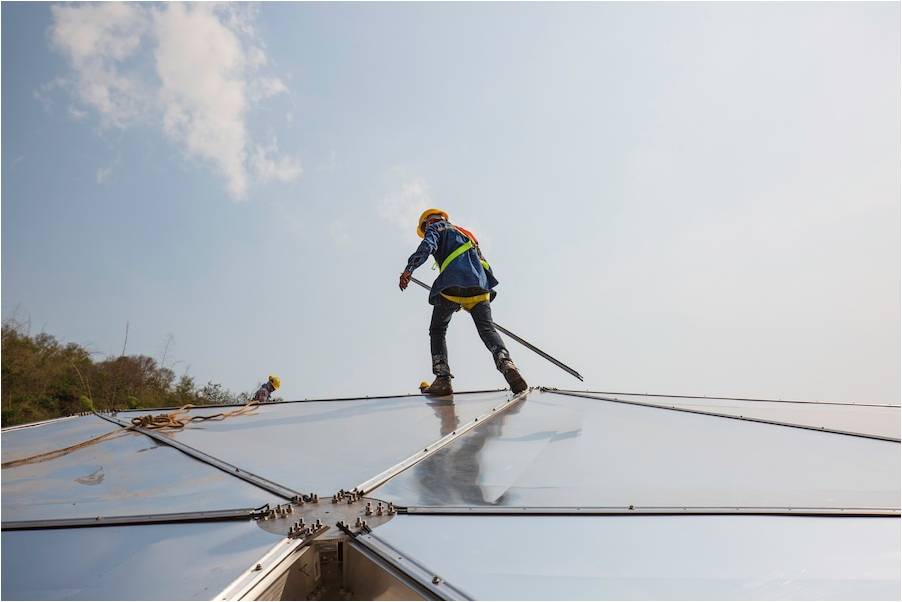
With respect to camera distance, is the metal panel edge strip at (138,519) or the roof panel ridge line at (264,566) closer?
the roof panel ridge line at (264,566)

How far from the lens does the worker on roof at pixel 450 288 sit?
4.88 m

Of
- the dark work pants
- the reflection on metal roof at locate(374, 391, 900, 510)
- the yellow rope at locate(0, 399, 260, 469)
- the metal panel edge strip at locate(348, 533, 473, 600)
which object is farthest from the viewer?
the dark work pants

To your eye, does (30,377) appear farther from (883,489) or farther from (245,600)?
(883,489)

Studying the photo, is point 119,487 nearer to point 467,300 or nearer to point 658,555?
point 658,555

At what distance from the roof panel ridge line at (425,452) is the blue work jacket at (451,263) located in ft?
4.32

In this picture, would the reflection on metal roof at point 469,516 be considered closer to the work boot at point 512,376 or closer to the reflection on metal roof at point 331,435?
the reflection on metal roof at point 331,435

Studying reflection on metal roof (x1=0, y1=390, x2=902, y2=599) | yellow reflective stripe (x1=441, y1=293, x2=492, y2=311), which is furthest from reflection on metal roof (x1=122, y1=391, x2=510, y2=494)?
yellow reflective stripe (x1=441, y1=293, x2=492, y2=311)

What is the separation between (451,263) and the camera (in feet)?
16.6

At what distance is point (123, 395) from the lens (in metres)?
12.9

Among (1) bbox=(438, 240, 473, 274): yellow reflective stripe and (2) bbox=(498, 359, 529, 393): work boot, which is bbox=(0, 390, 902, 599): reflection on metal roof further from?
(1) bbox=(438, 240, 473, 274): yellow reflective stripe

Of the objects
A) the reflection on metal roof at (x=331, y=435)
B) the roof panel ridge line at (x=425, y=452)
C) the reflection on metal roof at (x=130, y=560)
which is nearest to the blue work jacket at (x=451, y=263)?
the reflection on metal roof at (x=331, y=435)

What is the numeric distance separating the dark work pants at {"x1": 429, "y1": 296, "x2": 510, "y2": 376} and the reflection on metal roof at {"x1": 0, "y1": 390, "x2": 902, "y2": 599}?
6.17 feet

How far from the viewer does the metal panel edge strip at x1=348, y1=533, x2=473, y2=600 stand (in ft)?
4.26

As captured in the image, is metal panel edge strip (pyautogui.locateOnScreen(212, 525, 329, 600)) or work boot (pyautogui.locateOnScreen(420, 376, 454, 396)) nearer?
metal panel edge strip (pyautogui.locateOnScreen(212, 525, 329, 600))
